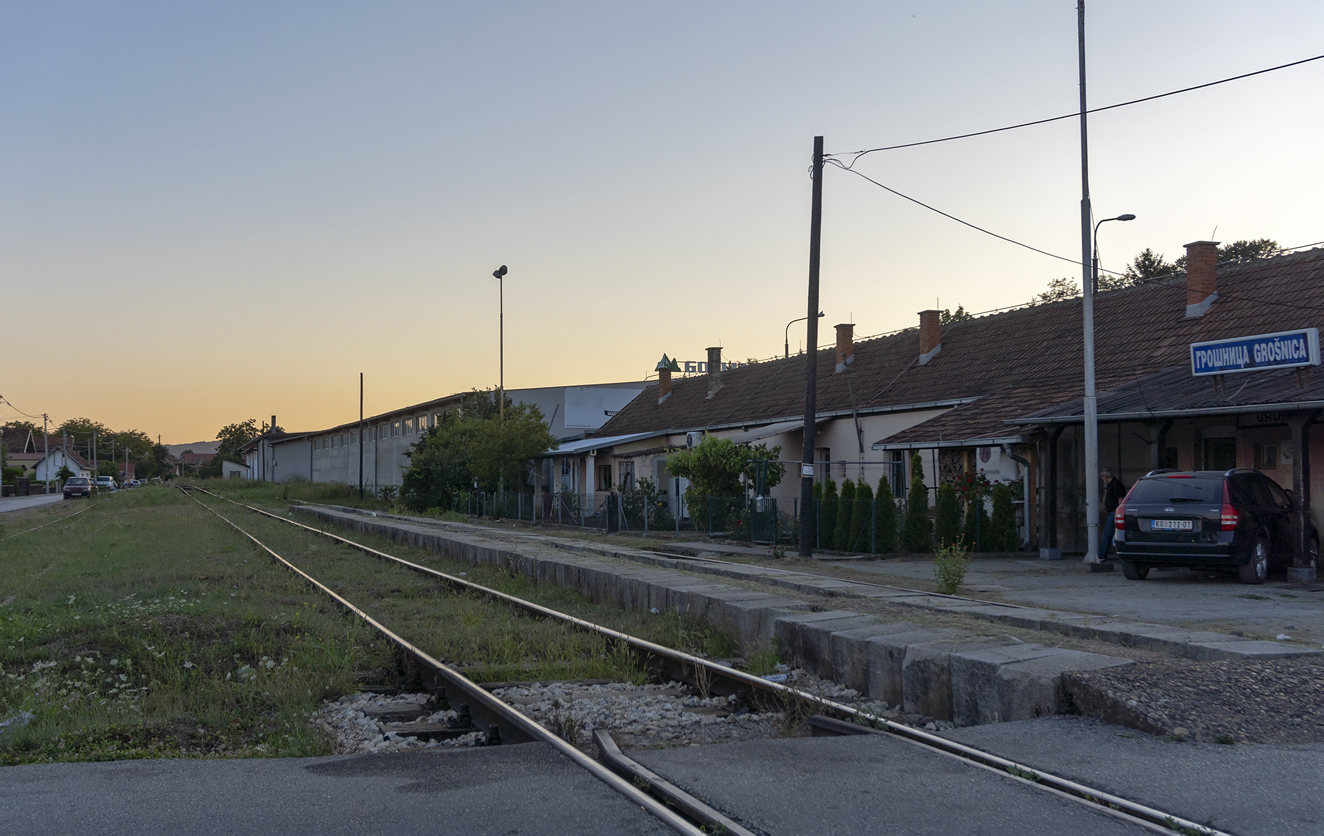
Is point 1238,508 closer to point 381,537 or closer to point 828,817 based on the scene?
point 828,817

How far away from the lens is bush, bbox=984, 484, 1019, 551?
1991 cm

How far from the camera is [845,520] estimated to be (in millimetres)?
21000

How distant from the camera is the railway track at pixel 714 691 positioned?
13.5ft

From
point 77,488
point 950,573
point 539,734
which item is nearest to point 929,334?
point 950,573

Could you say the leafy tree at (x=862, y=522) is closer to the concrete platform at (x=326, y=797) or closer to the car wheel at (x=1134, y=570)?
the car wheel at (x=1134, y=570)

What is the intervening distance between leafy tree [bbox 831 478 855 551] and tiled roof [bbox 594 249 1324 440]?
230 cm

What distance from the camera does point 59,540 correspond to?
25734 mm

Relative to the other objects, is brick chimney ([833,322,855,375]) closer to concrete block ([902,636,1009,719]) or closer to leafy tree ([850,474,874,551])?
leafy tree ([850,474,874,551])

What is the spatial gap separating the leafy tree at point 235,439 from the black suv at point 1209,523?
156447mm

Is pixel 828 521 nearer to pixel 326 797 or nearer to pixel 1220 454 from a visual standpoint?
pixel 1220 454

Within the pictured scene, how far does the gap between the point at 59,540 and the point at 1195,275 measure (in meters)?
27.5

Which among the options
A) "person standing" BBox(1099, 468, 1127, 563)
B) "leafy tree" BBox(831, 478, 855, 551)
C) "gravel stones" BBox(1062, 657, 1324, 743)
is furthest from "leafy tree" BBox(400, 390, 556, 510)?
"gravel stones" BBox(1062, 657, 1324, 743)

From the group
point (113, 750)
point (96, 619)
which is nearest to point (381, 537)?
point (96, 619)

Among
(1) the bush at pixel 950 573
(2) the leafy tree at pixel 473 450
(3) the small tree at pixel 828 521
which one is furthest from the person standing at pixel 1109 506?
(2) the leafy tree at pixel 473 450
